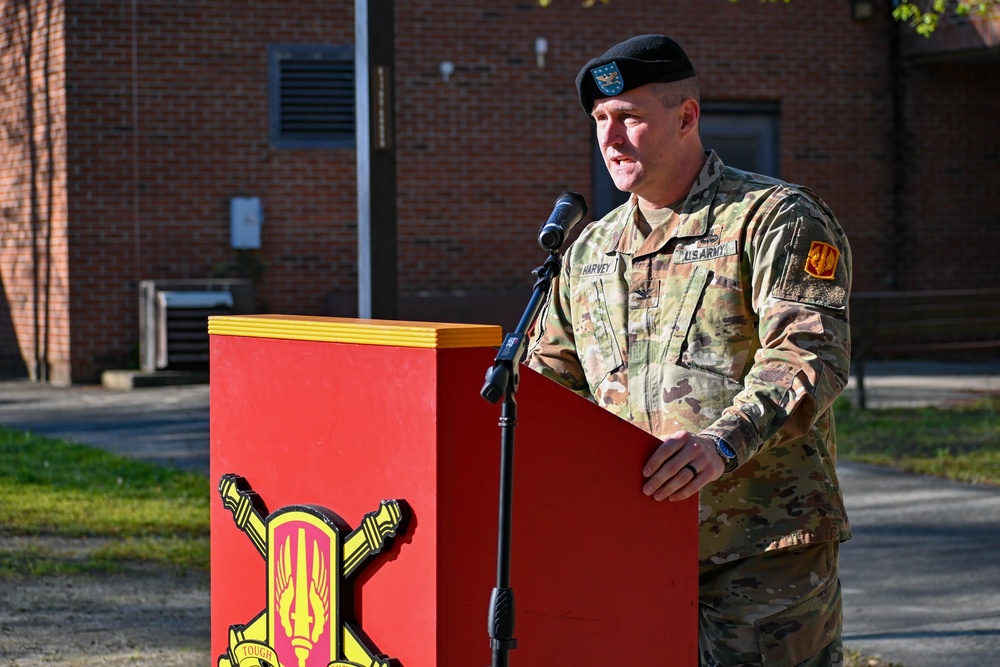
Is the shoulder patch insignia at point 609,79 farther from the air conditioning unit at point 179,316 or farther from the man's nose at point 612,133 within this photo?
the air conditioning unit at point 179,316

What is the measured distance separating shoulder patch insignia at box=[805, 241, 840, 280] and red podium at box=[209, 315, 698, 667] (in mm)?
542

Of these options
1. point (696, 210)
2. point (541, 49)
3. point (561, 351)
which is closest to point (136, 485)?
point (561, 351)

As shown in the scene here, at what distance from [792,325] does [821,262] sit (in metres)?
0.17

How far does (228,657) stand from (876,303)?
30.7 ft

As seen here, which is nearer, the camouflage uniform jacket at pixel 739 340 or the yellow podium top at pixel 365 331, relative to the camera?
the yellow podium top at pixel 365 331

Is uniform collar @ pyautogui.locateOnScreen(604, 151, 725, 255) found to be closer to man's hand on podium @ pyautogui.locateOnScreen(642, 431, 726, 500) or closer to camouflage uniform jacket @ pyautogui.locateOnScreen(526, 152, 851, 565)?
camouflage uniform jacket @ pyautogui.locateOnScreen(526, 152, 851, 565)

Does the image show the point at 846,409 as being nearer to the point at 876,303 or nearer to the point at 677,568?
the point at 876,303

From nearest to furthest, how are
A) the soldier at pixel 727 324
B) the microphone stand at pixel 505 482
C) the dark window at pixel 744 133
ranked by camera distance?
the microphone stand at pixel 505 482 < the soldier at pixel 727 324 < the dark window at pixel 744 133

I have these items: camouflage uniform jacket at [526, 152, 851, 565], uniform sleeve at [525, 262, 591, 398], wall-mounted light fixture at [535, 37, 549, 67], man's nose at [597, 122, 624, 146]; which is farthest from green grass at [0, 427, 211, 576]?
wall-mounted light fixture at [535, 37, 549, 67]

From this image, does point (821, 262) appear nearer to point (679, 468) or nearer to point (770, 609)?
point (679, 468)

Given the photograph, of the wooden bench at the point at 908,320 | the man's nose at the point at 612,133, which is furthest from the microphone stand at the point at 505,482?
the wooden bench at the point at 908,320

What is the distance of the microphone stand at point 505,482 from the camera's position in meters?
2.13

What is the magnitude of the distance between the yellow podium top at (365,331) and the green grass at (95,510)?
13.2 ft

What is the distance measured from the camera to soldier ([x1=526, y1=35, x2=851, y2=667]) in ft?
9.28
